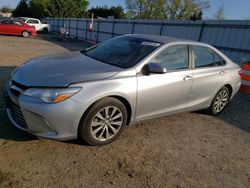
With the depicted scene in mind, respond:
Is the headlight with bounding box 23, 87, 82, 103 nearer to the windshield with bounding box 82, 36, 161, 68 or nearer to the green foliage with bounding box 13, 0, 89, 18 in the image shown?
the windshield with bounding box 82, 36, 161, 68

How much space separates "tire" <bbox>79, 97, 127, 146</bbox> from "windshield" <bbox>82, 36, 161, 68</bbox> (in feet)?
2.25

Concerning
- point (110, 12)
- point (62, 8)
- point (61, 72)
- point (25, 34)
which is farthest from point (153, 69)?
point (110, 12)

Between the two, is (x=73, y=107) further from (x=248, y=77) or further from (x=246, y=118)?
(x=248, y=77)

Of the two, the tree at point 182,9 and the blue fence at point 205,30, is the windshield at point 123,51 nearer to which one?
the blue fence at point 205,30

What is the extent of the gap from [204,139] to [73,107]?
2.37 m

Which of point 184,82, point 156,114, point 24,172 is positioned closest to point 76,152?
point 24,172

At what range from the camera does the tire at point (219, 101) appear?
17.6ft

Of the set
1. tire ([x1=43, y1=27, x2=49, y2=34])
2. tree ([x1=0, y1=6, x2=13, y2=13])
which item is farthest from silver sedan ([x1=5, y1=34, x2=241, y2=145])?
tree ([x1=0, y1=6, x2=13, y2=13])

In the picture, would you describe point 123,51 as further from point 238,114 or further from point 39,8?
point 39,8

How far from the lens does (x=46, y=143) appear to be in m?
3.60

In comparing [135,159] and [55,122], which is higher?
[55,122]

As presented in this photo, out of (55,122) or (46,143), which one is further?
(46,143)

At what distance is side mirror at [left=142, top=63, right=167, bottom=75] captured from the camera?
3807 millimetres

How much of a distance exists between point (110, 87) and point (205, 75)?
2165 mm
